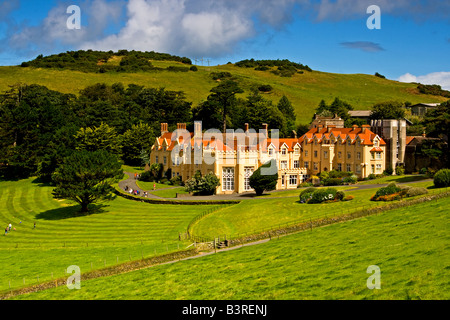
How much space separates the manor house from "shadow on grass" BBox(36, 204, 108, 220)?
1721 cm

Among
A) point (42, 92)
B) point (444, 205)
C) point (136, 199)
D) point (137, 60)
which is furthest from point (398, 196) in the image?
point (137, 60)

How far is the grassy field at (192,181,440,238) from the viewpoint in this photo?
44219 mm

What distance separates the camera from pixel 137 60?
650 feet

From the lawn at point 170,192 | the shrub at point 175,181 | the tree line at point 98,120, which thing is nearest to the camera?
the lawn at point 170,192

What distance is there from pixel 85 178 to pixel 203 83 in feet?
389

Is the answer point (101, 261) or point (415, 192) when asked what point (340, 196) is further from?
point (101, 261)

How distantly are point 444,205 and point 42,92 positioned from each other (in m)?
113

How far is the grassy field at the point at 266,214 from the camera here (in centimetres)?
4422

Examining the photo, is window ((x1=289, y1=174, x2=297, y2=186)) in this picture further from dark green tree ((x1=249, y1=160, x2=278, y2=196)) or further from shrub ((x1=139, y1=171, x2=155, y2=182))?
shrub ((x1=139, y1=171, x2=155, y2=182))

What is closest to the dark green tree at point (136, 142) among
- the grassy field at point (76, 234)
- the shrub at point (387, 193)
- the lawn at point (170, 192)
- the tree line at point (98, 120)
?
the tree line at point (98, 120)

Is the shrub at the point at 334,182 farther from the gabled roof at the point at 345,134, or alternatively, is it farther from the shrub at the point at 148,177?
the shrub at the point at 148,177

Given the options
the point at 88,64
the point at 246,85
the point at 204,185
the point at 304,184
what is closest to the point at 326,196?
the point at 304,184

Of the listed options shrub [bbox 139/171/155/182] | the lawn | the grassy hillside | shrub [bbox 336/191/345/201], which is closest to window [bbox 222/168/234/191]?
the lawn

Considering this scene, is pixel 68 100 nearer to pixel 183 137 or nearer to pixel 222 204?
pixel 183 137
